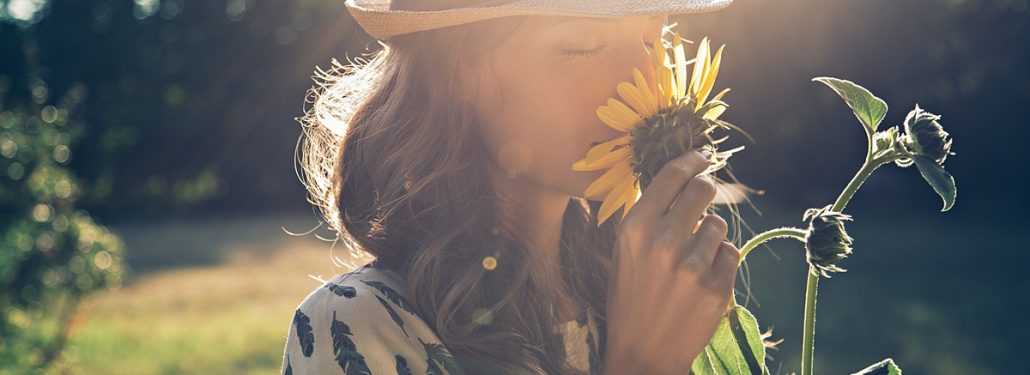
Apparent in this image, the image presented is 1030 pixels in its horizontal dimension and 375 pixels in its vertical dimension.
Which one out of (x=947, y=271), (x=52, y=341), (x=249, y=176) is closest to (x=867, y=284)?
(x=947, y=271)

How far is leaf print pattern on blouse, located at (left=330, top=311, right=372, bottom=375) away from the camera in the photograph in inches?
49.8

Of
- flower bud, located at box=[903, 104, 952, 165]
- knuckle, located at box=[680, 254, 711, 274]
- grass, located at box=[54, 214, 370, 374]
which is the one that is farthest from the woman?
grass, located at box=[54, 214, 370, 374]

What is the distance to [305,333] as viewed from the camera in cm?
130

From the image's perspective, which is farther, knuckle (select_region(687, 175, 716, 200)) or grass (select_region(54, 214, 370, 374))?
grass (select_region(54, 214, 370, 374))

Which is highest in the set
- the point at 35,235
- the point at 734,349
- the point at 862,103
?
the point at 862,103

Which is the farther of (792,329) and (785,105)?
(785,105)

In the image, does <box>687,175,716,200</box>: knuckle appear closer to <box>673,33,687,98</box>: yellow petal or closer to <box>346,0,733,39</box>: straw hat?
<box>673,33,687,98</box>: yellow petal

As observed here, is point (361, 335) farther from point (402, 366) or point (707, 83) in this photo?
point (707, 83)

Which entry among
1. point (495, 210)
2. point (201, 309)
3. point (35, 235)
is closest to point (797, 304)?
point (201, 309)

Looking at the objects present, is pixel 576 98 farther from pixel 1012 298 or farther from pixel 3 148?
pixel 1012 298

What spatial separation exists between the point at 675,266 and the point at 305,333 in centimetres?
48

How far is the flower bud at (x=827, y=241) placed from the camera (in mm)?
1049

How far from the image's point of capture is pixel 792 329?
6953 mm

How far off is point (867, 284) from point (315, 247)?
7914mm
